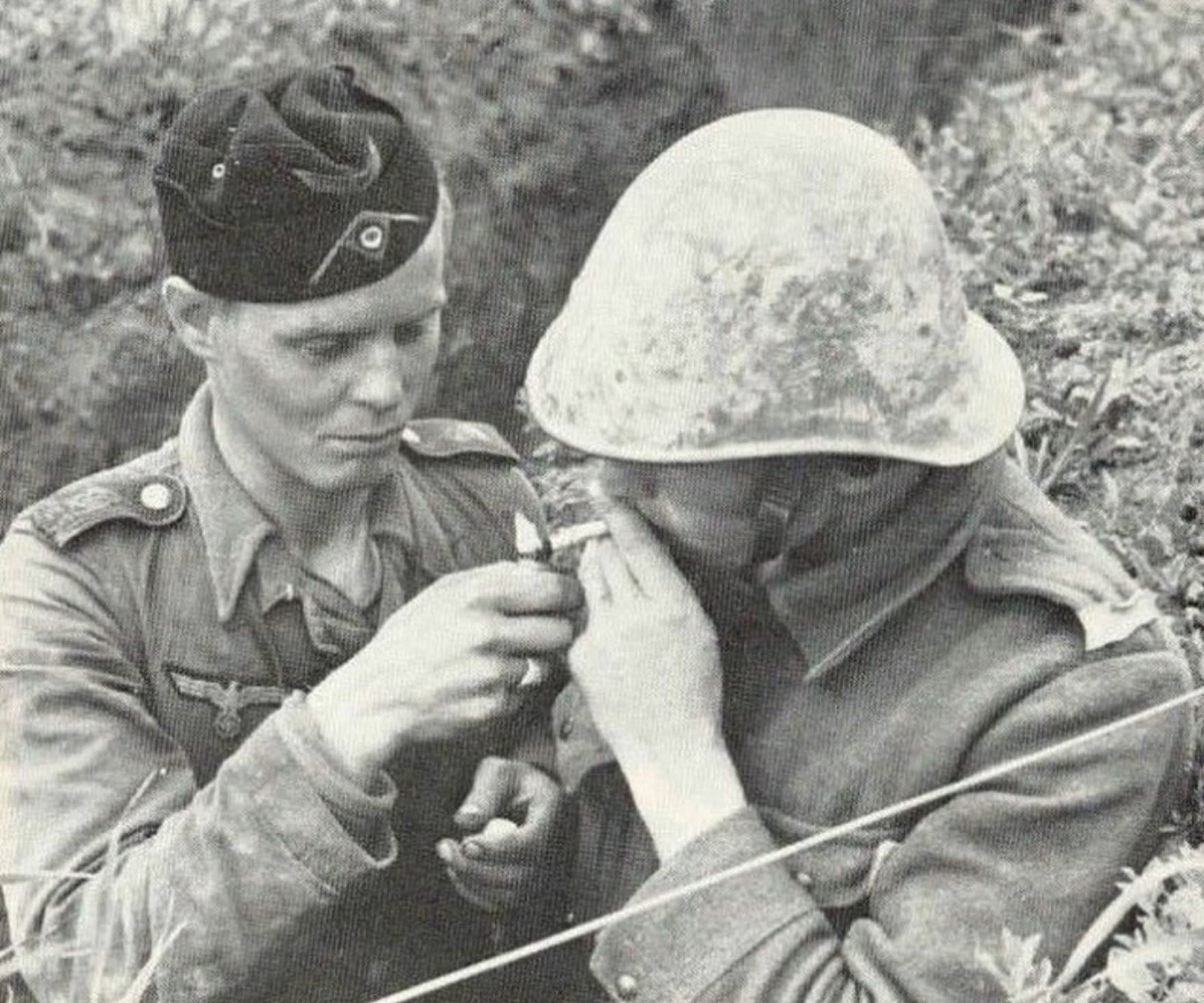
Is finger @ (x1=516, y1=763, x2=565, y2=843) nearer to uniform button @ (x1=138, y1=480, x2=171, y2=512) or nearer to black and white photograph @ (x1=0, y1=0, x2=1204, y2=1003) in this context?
black and white photograph @ (x1=0, y1=0, x2=1204, y2=1003)

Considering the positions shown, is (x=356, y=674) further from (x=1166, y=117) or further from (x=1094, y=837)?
(x=1166, y=117)

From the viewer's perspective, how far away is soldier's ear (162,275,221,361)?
2.06 metres

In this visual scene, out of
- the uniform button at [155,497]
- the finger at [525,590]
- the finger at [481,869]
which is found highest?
the finger at [525,590]

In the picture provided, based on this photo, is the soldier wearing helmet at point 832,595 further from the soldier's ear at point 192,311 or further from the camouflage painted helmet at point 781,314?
the soldier's ear at point 192,311

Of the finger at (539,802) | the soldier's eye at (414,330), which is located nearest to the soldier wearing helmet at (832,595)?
the finger at (539,802)

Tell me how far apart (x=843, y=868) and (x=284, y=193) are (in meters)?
0.80

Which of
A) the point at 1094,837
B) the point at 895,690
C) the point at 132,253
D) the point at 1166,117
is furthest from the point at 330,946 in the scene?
the point at 1166,117

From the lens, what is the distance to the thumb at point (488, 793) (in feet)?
6.52

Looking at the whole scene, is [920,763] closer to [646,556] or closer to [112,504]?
[646,556]

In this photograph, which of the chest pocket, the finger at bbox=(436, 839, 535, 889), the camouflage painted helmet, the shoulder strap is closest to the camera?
the camouflage painted helmet

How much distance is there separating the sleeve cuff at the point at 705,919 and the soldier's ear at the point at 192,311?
69cm

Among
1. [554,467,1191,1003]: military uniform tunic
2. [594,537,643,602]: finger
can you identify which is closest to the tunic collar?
[554,467,1191,1003]: military uniform tunic

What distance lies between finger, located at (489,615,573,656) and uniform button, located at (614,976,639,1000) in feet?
0.94

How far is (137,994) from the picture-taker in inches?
74.0
